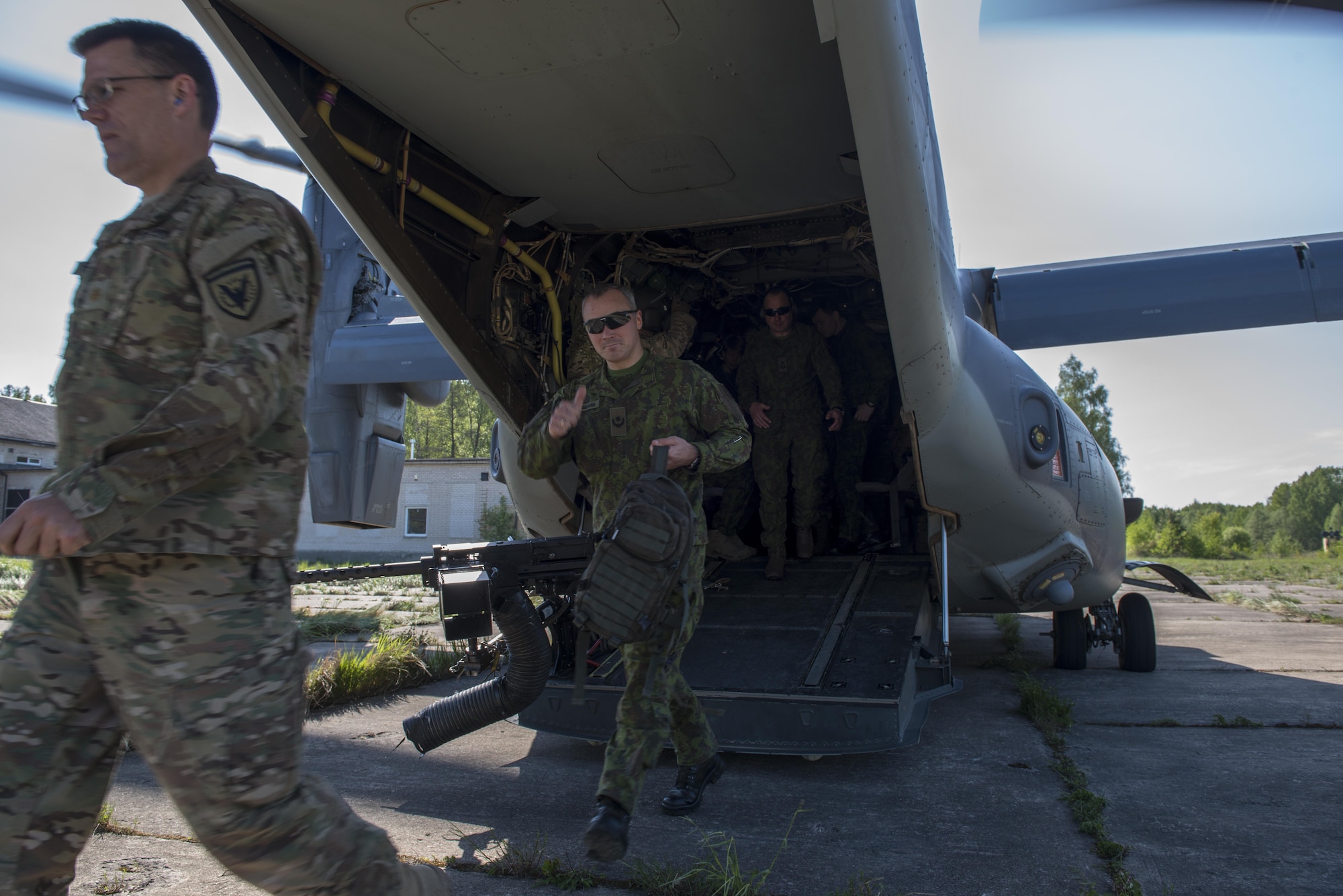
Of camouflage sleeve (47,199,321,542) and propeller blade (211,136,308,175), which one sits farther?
propeller blade (211,136,308,175)

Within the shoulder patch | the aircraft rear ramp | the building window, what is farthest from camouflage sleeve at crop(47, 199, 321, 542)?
the building window

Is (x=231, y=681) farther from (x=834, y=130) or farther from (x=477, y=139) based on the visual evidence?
(x=834, y=130)

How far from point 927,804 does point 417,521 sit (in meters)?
31.1

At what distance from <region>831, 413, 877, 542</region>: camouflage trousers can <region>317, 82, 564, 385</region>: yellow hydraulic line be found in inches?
92.5

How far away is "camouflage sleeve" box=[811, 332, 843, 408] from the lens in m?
5.84

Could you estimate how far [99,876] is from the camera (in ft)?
7.60

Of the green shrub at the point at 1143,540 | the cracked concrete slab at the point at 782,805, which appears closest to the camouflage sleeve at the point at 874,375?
the cracked concrete slab at the point at 782,805

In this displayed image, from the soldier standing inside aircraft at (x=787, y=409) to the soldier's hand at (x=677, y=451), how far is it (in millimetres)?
2624

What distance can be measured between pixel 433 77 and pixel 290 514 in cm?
228

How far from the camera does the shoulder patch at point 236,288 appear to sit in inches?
64.3

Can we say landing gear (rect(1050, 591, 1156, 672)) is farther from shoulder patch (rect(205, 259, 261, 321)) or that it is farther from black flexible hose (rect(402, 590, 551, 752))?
shoulder patch (rect(205, 259, 261, 321))

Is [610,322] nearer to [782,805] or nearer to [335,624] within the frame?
[782,805]

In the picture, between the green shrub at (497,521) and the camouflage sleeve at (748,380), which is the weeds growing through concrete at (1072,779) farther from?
the green shrub at (497,521)

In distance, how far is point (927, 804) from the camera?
3.06m
